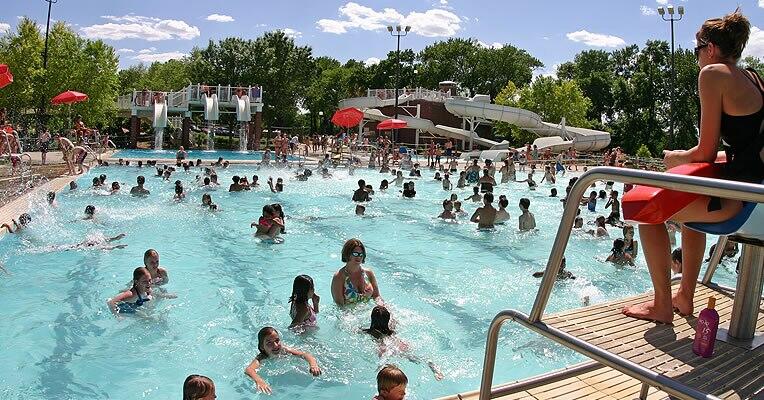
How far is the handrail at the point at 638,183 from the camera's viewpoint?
60.6 inches

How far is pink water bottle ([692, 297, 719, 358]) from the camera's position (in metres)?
2.17

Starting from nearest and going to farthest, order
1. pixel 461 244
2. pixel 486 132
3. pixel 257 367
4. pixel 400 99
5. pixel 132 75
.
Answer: pixel 257 367, pixel 461 244, pixel 400 99, pixel 486 132, pixel 132 75

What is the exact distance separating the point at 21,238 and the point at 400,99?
126 feet

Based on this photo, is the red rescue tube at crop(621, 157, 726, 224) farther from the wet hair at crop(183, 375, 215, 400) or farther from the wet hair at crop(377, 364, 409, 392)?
the wet hair at crop(183, 375, 215, 400)

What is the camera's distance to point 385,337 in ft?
21.1

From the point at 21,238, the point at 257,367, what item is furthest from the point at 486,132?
the point at 257,367

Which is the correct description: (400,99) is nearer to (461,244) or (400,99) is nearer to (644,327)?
(461,244)

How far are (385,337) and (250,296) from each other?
122 inches

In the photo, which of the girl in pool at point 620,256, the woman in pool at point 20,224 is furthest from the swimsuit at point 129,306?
the girl in pool at point 620,256

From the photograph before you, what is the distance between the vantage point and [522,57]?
235 ft

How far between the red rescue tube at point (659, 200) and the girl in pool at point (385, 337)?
4.23m

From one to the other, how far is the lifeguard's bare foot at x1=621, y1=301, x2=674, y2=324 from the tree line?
3263cm

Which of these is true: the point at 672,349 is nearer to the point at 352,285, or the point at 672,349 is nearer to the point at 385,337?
A: the point at 385,337

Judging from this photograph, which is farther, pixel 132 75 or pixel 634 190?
pixel 132 75
